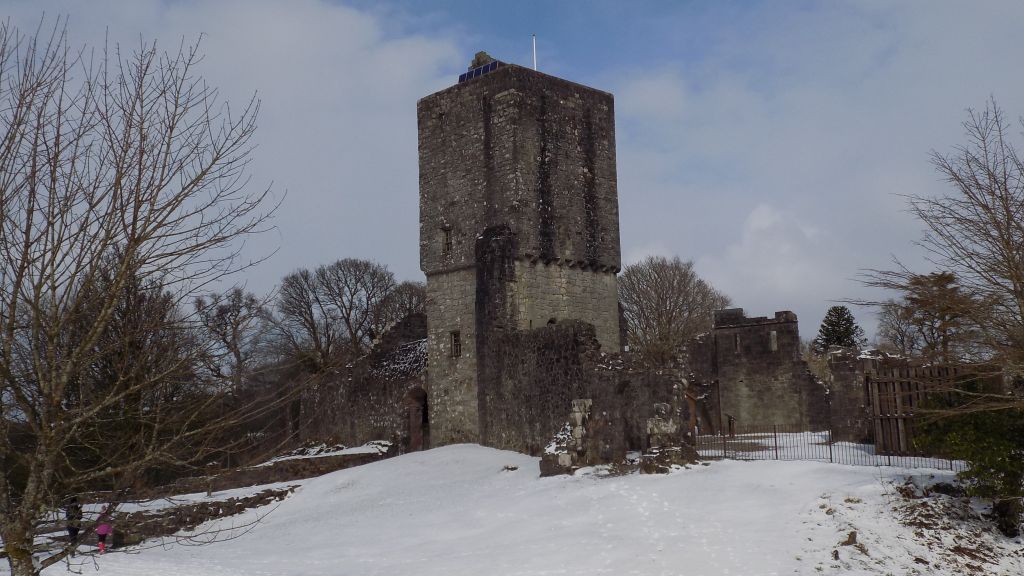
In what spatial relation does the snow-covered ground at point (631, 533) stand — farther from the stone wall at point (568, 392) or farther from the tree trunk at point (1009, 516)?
the stone wall at point (568, 392)

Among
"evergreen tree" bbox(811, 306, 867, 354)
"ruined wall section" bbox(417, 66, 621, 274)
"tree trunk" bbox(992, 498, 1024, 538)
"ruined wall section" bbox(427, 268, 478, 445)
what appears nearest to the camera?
"tree trunk" bbox(992, 498, 1024, 538)

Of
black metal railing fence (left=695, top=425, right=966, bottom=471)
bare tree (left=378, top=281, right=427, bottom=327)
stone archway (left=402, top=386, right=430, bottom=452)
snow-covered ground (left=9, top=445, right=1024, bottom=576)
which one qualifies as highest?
bare tree (left=378, top=281, right=427, bottom=327)

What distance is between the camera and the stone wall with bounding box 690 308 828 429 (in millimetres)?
30766

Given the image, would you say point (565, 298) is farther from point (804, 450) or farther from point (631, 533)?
point (631, 533)

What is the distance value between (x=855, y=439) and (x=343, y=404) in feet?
51.0

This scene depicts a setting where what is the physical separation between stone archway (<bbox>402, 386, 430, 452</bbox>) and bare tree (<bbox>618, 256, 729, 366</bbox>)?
1799 centimetres

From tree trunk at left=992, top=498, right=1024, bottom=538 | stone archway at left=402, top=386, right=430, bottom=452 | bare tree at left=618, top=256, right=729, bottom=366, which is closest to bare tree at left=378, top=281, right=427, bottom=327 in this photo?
bare tree at left=618, top=256, right=729, bottom=366

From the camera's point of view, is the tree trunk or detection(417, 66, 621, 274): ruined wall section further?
detection(417, 66, 621, 274): ruined wall section

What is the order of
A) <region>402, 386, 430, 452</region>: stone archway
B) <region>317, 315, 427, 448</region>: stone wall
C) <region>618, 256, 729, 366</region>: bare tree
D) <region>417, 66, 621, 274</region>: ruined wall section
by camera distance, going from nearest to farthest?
<region>417, 66, 621, 274</region>: ruined wall section → <region>402, 386, 430, 452</region>: stone archway → <region>317, 315, 427, 448</region>: stone wall → <region>618, 256, 729, 366</region>: bare tree

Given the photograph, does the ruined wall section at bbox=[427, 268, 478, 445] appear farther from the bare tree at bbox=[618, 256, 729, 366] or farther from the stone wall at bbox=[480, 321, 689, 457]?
the bare tree at bbox=[618, 256, 729, 366]

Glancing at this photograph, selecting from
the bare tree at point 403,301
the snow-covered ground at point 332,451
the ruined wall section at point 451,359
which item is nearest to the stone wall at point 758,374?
the ruined wall section at point 451,359

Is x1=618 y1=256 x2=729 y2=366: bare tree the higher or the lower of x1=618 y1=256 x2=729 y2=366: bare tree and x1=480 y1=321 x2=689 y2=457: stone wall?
the higher

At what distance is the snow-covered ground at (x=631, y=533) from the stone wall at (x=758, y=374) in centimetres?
1409

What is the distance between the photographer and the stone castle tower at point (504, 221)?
23.1 metres
